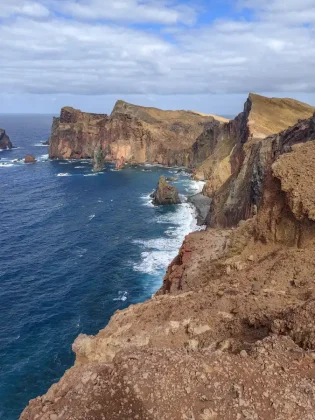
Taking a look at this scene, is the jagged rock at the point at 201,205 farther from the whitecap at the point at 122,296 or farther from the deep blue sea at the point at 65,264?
Answer: the whitecap at the point at 122,296

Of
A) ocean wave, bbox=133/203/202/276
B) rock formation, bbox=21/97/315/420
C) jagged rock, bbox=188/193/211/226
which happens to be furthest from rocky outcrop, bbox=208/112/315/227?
rock formation, bbox=21/97/315/420

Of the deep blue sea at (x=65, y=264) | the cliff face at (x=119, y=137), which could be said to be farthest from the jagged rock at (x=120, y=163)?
the deep blue sea at (x=65, y=264)

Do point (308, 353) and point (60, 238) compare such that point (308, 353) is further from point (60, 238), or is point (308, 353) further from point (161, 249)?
point (60, 238)

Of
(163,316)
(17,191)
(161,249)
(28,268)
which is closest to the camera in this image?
(163,316)

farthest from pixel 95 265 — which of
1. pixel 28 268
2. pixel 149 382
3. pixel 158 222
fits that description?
pixel 149 382

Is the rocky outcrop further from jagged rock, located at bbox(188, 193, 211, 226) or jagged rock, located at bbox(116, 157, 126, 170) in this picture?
jagged rock, located at bbox(116, 157, 126, 170)

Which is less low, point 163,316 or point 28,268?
point 163,316

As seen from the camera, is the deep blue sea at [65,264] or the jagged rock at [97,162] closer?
the deep blue sea at [65,264]
